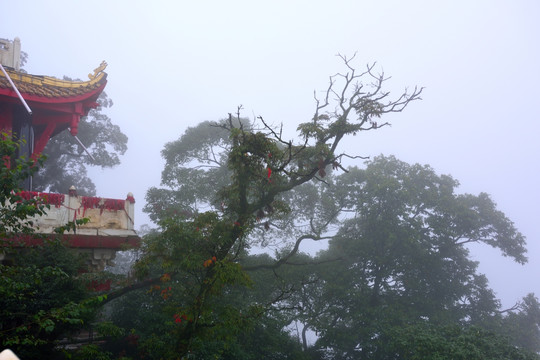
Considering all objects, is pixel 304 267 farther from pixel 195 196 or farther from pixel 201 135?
pixel 201 135

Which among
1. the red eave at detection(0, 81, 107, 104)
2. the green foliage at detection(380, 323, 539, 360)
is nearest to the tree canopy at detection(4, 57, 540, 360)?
the green foliage at detection(380, 323, 539, 360)

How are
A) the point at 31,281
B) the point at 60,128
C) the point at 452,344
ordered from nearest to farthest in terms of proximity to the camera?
the point at 31,281, the point at 452,344, the point at 60,128

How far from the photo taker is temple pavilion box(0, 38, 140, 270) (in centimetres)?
992

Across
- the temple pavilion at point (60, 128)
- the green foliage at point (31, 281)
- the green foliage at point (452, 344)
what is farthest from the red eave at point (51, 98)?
the green foliage at point (452, 344)

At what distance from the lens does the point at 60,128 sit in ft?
42.8

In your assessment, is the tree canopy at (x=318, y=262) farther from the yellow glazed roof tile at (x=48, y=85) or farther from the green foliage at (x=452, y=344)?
the yellow glazed roof tile at (x=48, y=85)

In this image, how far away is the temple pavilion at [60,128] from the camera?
9922mm

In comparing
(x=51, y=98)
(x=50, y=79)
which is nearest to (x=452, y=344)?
(x=51, y=98)

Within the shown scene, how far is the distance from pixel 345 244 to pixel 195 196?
697 centimetres

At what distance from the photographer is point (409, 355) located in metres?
13.0

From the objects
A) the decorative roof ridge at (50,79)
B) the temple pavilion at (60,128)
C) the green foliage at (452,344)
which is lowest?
the green foliage at (452,344)

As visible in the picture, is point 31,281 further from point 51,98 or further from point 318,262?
point 318,262

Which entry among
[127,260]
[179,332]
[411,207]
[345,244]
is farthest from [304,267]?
[127,260]

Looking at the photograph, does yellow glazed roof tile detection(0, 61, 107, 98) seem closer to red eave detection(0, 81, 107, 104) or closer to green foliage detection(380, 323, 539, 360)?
red eave detection(0, 81, 107, 104)
